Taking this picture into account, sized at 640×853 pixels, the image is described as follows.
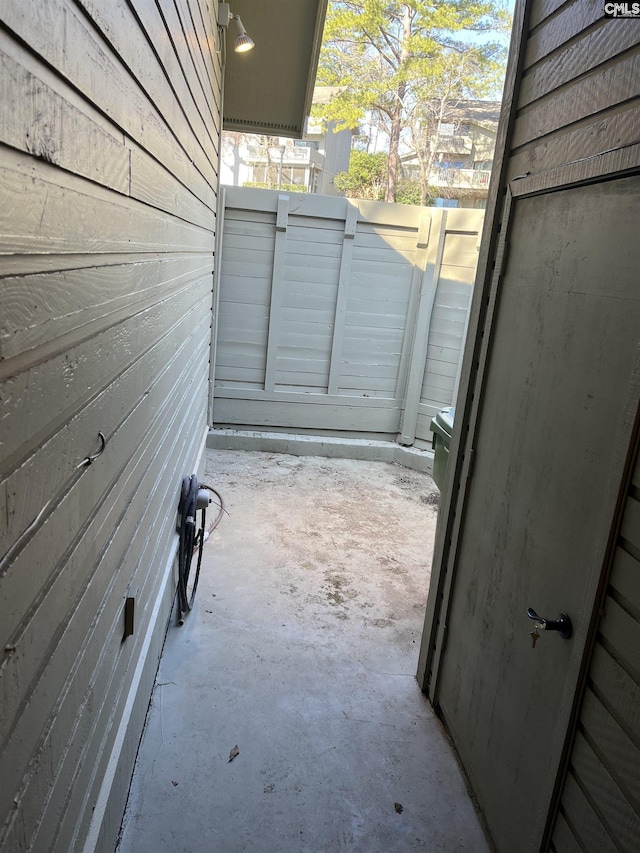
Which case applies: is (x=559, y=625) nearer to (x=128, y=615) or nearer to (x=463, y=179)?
(x=128, y=615)

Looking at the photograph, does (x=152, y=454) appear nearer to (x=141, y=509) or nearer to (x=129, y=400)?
(x=141, y=509)

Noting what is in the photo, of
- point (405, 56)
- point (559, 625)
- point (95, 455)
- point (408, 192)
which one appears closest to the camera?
point (95, 455)

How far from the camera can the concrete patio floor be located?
206cm

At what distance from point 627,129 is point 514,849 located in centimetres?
215

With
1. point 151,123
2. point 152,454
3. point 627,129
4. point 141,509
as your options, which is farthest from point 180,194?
point 627,129

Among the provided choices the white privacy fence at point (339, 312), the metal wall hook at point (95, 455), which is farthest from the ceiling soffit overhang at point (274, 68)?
the metal wall hook at point (95, 455)

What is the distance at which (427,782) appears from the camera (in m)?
2.30

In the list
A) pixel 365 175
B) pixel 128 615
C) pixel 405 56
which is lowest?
pixel 128 615

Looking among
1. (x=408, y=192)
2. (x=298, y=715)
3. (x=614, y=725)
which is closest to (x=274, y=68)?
(x=298, y=715)

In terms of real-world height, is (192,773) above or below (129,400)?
below

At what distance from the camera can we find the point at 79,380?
3.66 feet

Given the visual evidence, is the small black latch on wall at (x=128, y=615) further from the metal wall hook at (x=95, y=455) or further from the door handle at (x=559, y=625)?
the door handle at (x=559, y=625)

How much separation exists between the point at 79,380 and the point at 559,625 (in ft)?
4.63

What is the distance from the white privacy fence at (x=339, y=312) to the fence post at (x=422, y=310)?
10mm
